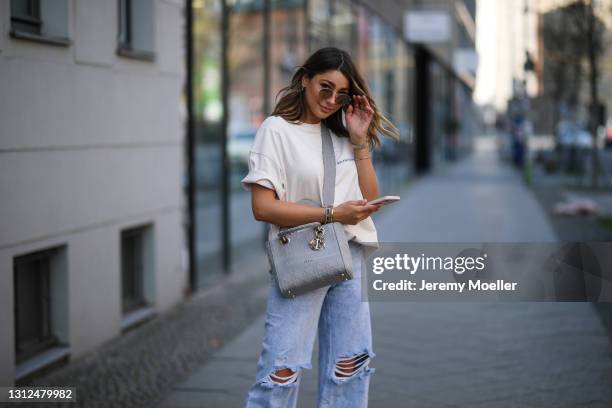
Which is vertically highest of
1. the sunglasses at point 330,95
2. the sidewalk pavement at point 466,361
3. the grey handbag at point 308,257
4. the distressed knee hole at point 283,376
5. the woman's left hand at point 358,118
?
the sunglasses at point 330,95

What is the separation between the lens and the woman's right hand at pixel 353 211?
3.17m

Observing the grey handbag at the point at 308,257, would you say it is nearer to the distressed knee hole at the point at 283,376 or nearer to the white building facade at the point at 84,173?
the distressed knee hole at the point at 283,376

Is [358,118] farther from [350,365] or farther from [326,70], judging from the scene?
[350,365]

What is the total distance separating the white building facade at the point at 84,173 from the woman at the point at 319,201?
2386mm

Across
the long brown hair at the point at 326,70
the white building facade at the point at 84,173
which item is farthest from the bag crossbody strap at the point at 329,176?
the white building facade at the point at 84,173

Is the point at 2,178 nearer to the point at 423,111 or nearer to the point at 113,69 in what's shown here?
the point at 113,69

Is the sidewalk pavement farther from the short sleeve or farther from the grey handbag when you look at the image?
the short sleeve

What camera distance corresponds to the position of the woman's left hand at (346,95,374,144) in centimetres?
331

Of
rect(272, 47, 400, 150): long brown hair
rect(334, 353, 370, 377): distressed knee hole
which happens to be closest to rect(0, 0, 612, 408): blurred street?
rect(272, 47, 400, 150): long brown hair

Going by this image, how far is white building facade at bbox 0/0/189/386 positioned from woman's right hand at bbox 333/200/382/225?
2.63 metres

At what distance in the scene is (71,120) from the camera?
5938mm

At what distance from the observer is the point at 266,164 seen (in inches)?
126

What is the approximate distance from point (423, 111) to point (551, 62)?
232 inches

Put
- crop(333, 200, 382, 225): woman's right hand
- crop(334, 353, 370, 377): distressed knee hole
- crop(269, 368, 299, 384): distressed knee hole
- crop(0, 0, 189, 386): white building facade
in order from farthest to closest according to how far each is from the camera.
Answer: crop(0, 0, 189, 386): white building facade → crop(334, 353, 370, 377): distressed knee hole → crop(269, 368, 299, 384): distressed knee hole → crop(333, 200, 382, 225): woman's right hand
